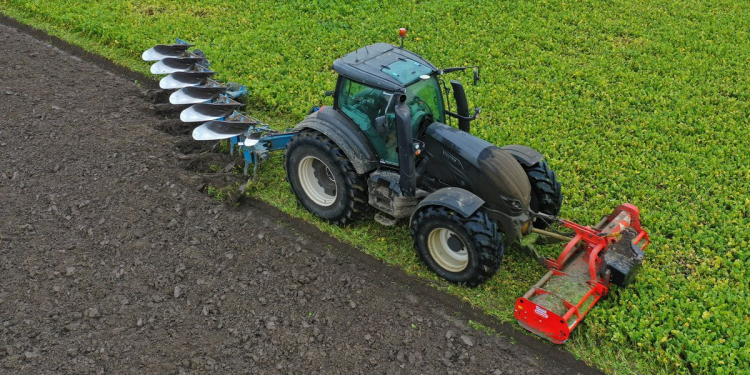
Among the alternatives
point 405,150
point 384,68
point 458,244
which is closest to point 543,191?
point 458,244

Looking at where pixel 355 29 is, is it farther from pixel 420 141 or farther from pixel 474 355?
pixel 474 355

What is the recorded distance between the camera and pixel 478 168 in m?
6.14

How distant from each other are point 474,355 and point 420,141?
7.18 ft

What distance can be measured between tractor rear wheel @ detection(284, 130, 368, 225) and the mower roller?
12 mm

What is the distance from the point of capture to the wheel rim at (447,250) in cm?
625

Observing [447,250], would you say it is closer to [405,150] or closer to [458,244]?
[458,244]

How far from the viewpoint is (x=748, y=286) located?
6.33m

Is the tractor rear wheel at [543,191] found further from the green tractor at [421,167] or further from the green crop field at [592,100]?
the green crop field at [592,100]

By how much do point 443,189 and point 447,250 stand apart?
0.65 metres

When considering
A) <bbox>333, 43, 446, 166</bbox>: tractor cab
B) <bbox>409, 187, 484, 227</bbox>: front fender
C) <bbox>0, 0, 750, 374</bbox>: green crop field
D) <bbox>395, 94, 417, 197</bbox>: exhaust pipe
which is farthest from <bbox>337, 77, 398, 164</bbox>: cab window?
<bbox>0, 0, 750, 374</bbox>: green crop field

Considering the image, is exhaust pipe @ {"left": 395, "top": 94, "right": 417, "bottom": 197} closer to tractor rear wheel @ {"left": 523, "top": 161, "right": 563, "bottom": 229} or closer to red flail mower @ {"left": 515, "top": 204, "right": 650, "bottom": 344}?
tractor rear wheel @ {"left": 523, "top": 161, "right": 563, "bottom": 229}

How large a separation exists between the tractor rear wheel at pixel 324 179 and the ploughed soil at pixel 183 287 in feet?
1.08

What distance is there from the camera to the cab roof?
6.33 meters

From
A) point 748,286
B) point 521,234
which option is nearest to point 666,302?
point 748,286
